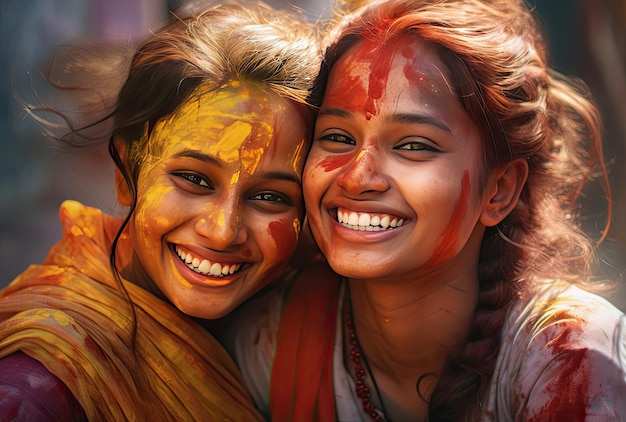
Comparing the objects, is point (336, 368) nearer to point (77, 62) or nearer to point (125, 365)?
point (125, 365)

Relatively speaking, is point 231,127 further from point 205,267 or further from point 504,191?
point 504,191

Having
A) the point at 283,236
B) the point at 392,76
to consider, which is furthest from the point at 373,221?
the point at 392,76

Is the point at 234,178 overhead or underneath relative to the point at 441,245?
overhead

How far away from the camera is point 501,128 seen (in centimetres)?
174

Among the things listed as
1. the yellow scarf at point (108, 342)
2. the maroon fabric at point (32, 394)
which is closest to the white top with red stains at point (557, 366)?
the yellow scarf at point (108, 342)

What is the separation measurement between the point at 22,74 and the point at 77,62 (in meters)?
0.28

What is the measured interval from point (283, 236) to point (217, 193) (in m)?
0.20

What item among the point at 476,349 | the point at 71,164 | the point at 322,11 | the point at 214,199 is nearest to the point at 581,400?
the point at 476,349

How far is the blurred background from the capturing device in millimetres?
2119

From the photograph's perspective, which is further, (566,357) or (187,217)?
(187,217)

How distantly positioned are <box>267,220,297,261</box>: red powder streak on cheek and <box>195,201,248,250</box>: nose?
82mm

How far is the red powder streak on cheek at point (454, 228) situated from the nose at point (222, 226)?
0.47m

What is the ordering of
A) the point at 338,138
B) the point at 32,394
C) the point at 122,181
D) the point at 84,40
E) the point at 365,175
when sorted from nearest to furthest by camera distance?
the point at 32,394
the point at 365,175
the point at 338,138
the point at 122,181
the point at 84,40

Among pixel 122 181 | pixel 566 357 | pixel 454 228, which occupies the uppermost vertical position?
pixel 122 181
